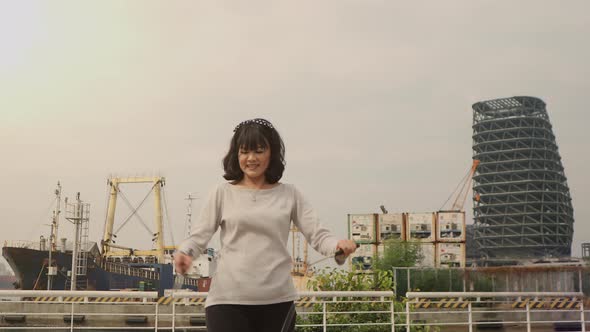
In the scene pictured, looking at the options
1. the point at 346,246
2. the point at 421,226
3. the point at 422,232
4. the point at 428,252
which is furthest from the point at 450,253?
the point at 346,246

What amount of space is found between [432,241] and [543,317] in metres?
54.3

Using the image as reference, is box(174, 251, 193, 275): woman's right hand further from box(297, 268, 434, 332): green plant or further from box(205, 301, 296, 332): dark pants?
box(297, 268, 434, 332): green plant

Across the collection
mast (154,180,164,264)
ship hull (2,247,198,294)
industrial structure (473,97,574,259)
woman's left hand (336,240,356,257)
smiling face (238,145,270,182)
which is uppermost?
industrial structure (473,97,574,259)

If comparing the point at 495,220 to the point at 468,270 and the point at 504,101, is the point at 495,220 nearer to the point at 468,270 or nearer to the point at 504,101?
the point at 504,101

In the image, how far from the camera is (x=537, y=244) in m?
117

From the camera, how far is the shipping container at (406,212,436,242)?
2709 inches

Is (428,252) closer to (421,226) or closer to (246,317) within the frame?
(421,226)

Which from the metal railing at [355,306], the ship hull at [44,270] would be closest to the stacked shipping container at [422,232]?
the ship hull at [44,270]

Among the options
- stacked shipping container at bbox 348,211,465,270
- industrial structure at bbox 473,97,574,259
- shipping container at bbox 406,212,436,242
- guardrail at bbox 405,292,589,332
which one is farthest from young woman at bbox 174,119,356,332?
industrial structure at bbox 473,97,574,259

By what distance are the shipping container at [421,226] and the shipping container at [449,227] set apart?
2.10 feet

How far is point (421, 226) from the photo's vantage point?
69625mm

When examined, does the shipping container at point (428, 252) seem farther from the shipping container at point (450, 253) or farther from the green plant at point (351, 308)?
the green plant at point (351, 308)

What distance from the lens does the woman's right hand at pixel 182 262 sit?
2.03m

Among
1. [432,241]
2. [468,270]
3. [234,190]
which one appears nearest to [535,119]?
[432,241]
